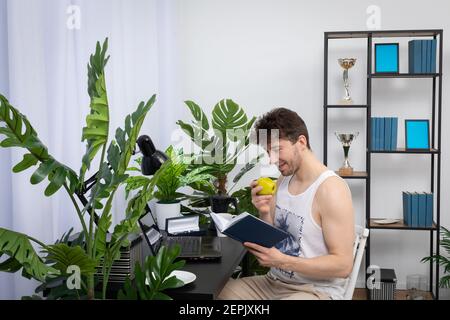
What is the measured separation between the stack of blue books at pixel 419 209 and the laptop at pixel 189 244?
1.78 m

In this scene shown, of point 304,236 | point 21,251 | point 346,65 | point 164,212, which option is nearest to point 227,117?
point 164,212

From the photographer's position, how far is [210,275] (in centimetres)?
209

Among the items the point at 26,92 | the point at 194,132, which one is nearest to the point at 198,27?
the point at 194,132

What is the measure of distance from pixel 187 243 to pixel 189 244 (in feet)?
0.08

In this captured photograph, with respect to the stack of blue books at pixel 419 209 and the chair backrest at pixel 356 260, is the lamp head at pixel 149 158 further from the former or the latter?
the stack of blue books at pixel 419 209

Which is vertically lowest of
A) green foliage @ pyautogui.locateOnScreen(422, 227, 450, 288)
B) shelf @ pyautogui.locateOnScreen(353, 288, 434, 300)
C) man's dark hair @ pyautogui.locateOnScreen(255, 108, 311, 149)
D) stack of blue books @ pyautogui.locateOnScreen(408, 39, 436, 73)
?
shelf @ pyautogui.locateOnScreen(353, 288, 434, 300)

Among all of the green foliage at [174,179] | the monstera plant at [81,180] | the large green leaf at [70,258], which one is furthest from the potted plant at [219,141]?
the large green leaf at [70,258]

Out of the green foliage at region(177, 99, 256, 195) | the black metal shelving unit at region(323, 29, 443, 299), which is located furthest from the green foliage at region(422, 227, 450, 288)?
the green foliage at region(177, 99, 256, 195)

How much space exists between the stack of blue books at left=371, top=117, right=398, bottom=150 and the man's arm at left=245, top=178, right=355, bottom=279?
1.88 metres

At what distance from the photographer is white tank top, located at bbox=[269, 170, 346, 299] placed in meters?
2.16

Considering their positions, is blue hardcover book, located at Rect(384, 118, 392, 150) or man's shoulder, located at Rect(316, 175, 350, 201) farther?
blue hardcover book, located at Rect(384, 118, 392, 150)

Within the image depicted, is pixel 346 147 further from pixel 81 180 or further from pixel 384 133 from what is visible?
pixel 81 180

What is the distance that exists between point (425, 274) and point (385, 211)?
540 millimetres

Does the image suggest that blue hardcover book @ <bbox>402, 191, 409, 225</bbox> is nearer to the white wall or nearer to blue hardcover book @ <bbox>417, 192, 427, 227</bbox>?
blue hardcover book @ <bbox>417, 192, 427, 227</bbox>
